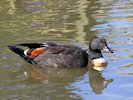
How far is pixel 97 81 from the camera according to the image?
960 cm

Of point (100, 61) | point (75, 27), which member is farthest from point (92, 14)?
point (100, 61)

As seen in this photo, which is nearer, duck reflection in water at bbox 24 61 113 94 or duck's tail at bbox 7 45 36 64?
duck reflection in water at bbox 24 61 113 94

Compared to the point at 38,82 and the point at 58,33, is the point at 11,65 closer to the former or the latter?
the point at 38,82

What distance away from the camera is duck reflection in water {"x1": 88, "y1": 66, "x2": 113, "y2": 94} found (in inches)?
359

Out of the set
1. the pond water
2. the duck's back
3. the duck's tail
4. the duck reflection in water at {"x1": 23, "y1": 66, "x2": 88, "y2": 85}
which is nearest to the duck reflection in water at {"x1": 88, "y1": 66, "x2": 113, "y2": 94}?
the pond water

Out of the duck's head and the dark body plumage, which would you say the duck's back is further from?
the duck's head

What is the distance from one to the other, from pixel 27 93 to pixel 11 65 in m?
1.77

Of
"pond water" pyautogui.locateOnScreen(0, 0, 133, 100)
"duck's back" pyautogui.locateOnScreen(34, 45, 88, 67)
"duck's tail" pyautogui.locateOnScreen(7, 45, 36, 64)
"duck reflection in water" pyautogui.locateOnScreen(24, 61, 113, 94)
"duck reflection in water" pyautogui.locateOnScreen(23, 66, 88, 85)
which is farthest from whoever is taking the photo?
"duck's tail" pyautogui.locateOnScreen(7, 45, 36, 64)

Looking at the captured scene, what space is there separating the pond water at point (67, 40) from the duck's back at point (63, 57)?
124 millimetres

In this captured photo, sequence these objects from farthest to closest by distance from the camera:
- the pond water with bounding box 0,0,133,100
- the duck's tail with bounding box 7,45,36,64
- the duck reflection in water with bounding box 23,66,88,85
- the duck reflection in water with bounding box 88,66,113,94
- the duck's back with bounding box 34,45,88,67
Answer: the duck's tail with bounding box 7,45,36,64 < the duck's back with bounding box 34,45,88,67 < the duck reflection in water with bounding box 23,66,88,85 < the duck reflection in water with bounding box 88,66,113,94 < the pond water with bounding box 0,0,133,100

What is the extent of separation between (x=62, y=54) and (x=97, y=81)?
1189mm

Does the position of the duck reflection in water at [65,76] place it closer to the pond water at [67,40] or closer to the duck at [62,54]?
the pond water at [67,40]

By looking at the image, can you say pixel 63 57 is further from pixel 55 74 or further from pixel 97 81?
pixel 97 81

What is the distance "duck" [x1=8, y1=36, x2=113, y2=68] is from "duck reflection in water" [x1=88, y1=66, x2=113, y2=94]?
15.9 inches
